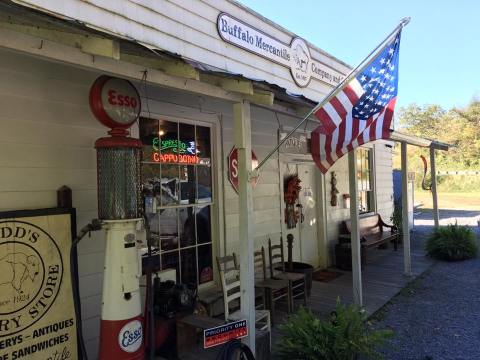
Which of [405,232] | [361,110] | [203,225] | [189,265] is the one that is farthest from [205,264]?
[405,232]

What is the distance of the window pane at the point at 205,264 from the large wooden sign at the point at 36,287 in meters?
1.81

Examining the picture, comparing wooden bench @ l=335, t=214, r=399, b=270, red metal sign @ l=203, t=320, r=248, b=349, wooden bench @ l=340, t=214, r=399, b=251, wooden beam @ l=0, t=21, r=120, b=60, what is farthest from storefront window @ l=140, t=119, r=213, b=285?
wooden bench @ l=340, t=214, r=399, b=251

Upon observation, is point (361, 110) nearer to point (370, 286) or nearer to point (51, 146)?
point (51, 146)

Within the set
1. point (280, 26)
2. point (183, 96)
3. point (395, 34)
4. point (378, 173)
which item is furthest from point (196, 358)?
point (378, 173)

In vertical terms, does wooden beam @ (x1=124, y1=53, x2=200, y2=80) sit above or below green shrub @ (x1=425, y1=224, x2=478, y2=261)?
above

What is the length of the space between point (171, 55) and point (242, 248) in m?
1.72

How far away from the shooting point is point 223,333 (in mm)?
2908

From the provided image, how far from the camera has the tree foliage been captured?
1445 inches

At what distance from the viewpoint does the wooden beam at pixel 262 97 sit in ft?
11.3

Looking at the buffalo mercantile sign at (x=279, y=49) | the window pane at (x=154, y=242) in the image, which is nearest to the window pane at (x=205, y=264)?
the window pane at (x=154, y=242)

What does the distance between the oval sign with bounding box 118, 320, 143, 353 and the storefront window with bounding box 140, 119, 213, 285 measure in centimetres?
135

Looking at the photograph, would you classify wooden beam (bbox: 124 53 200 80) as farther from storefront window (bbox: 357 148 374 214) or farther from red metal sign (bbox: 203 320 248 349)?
storefront window (bbox: 357 148 374 214)

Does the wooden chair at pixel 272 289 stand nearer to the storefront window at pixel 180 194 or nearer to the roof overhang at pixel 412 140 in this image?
the storefront window at pixel 180 194

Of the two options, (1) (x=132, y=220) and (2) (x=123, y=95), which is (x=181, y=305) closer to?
(1) (x=132, y=220)
